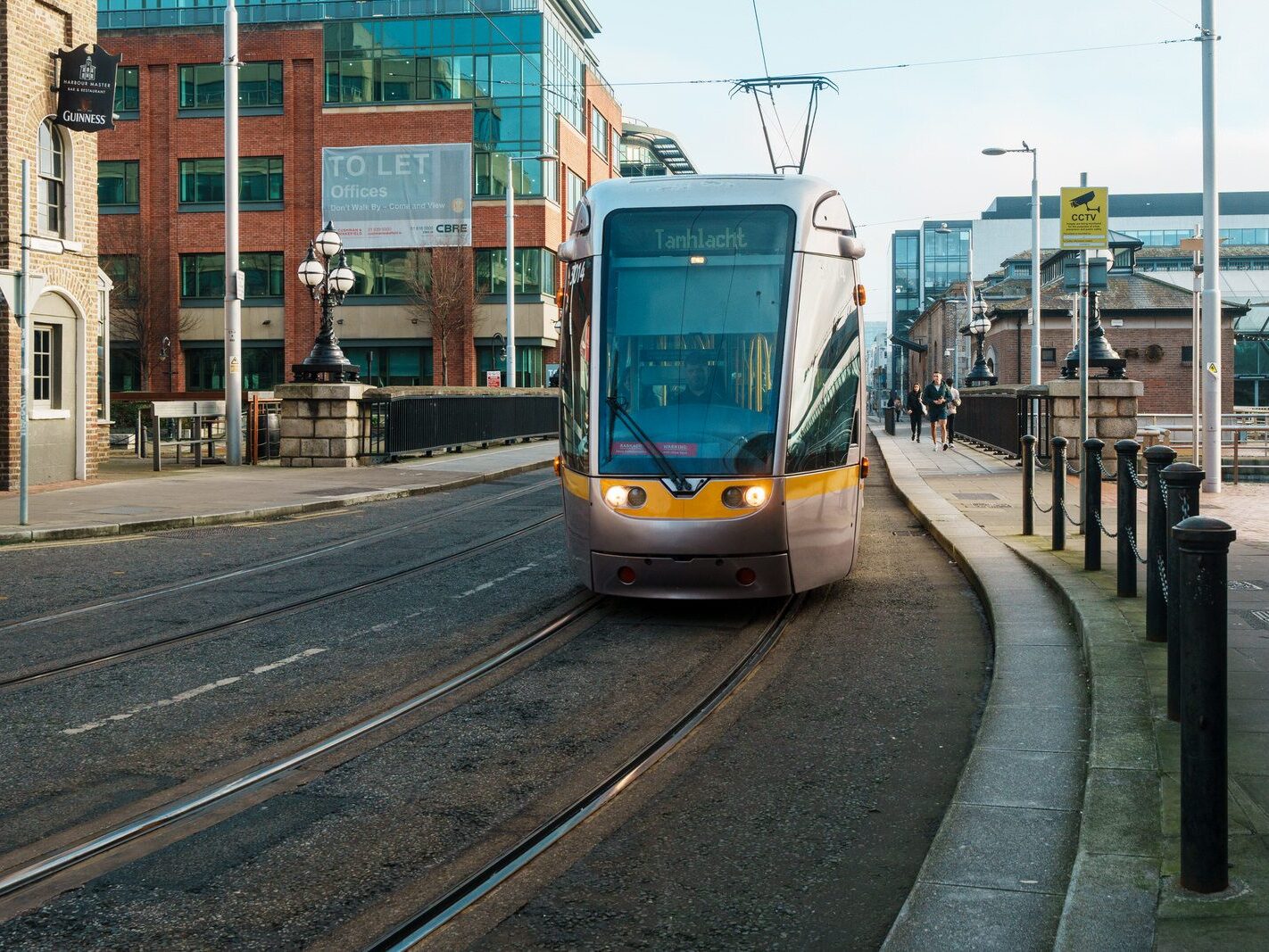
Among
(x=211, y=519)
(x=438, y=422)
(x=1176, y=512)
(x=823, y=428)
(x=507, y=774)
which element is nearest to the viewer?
(x=507, y=774)

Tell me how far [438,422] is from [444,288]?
84.4 ft

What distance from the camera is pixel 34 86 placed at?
1958 cm

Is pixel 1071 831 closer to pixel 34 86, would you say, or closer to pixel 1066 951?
pixel 1066 951

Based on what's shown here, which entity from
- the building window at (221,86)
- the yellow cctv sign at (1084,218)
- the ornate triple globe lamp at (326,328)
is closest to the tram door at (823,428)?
the yellow cctv sign at (1084,218)

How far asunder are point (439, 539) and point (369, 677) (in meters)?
6.59

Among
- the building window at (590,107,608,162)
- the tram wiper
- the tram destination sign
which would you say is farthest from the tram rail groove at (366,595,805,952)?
the building window at (590,107,608,162)

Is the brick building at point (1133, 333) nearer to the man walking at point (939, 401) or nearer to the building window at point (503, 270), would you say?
the building window at point (503, 270)

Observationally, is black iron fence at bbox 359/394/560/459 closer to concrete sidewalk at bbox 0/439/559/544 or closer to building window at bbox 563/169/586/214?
concrete sidewalk at bbox 0/439/559/544

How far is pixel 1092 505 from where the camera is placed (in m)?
9.99

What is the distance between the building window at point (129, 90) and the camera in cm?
5662

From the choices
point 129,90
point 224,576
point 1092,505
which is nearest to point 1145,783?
point 1092,505

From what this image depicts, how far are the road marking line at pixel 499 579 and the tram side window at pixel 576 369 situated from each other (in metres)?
1.48

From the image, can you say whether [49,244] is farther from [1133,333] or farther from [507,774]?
[1133,333]

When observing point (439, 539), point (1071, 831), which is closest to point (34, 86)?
point (439, 539)
